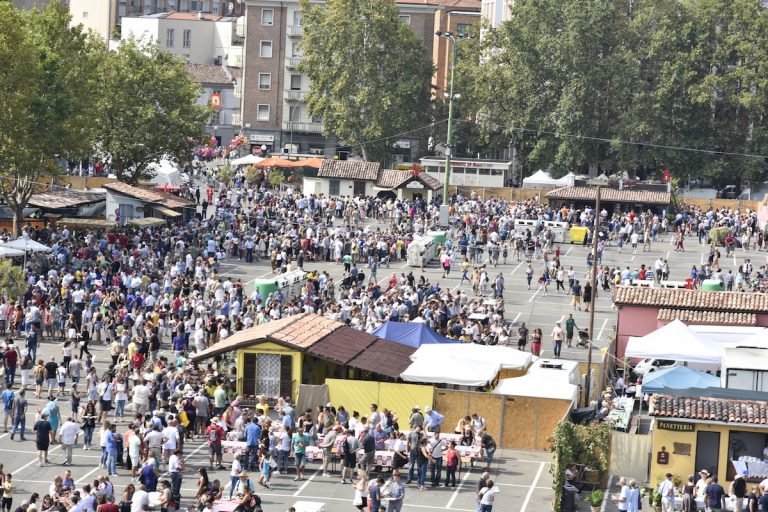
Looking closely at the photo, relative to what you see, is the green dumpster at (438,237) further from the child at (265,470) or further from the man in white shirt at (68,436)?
the man in white shirt at (68,436)

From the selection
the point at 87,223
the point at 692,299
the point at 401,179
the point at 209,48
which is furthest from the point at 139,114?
the point at 209,48

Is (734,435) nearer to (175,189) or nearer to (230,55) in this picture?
(175,189)

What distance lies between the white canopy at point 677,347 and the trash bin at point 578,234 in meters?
27.3

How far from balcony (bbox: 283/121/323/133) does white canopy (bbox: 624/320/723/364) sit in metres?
72.3

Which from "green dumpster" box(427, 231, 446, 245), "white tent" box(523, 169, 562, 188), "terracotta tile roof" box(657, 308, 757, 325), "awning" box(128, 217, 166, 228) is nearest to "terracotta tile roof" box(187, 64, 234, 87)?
"white tent" box(523, 169, 562, 188)

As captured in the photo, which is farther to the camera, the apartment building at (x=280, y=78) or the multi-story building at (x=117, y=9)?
the multi-story building at (x=117, y=9)

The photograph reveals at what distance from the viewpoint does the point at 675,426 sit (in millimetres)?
32875

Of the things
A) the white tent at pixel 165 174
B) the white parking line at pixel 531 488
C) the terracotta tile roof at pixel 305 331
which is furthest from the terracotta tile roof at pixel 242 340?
the white tent at pixel 165 174

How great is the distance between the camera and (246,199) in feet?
261

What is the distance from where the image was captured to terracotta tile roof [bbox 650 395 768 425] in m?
32.6

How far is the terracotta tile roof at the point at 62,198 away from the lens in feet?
206

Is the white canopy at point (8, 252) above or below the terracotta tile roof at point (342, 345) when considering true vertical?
above

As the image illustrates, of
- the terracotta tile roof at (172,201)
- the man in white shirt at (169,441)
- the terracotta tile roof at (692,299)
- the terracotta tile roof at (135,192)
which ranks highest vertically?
the terracotta tile roof at (135,192)

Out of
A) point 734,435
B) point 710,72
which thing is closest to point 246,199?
point 710,72
